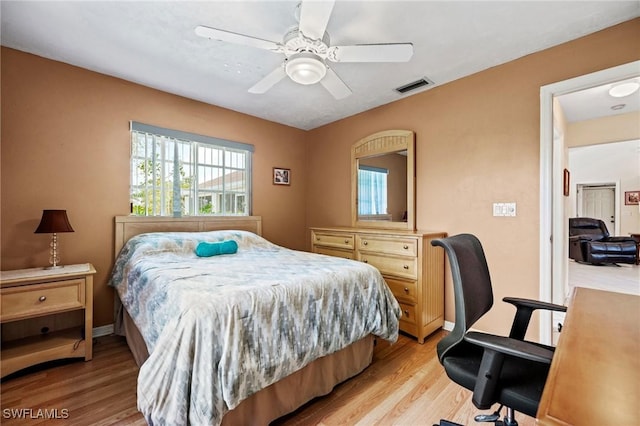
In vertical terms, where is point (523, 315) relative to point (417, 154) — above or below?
below

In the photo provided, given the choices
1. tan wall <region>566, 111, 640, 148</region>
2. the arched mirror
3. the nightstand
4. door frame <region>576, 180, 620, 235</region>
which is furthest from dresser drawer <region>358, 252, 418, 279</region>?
door frame <region>576, 180, 620, 235</region>

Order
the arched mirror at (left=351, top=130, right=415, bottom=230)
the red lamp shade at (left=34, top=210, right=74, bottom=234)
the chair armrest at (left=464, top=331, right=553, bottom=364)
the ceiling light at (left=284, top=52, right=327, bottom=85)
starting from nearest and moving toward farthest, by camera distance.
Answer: the chair armrest at (left=464, top=331, right=553, bottom=364), the ceiling light at (left=284, top=52, right=327, bottom=85), the red lamp shade at (left=34, top=210, right=74, bottom=234), the arched mirror at (left=351, top=130, right=415, bottom=230)

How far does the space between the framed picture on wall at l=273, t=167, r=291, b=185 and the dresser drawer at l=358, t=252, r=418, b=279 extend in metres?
1.82

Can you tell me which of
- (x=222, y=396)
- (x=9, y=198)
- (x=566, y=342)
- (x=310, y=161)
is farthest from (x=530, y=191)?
(x=9, y=198)

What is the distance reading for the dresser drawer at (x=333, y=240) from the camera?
3.31 m

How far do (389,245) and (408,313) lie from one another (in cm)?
68

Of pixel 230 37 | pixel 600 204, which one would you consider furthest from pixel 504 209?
pixel 600 204

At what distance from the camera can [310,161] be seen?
459 centimetres

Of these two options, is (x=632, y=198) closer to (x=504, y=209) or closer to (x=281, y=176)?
(x=504, y=209)

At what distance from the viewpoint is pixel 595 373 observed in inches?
27.4

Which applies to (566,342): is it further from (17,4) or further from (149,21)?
(17,4)

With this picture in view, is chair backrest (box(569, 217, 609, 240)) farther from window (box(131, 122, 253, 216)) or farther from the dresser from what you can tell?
window (box(131, 122, 253, 216))

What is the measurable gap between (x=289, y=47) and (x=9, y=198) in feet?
8.58

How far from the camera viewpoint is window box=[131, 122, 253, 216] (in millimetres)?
3039
